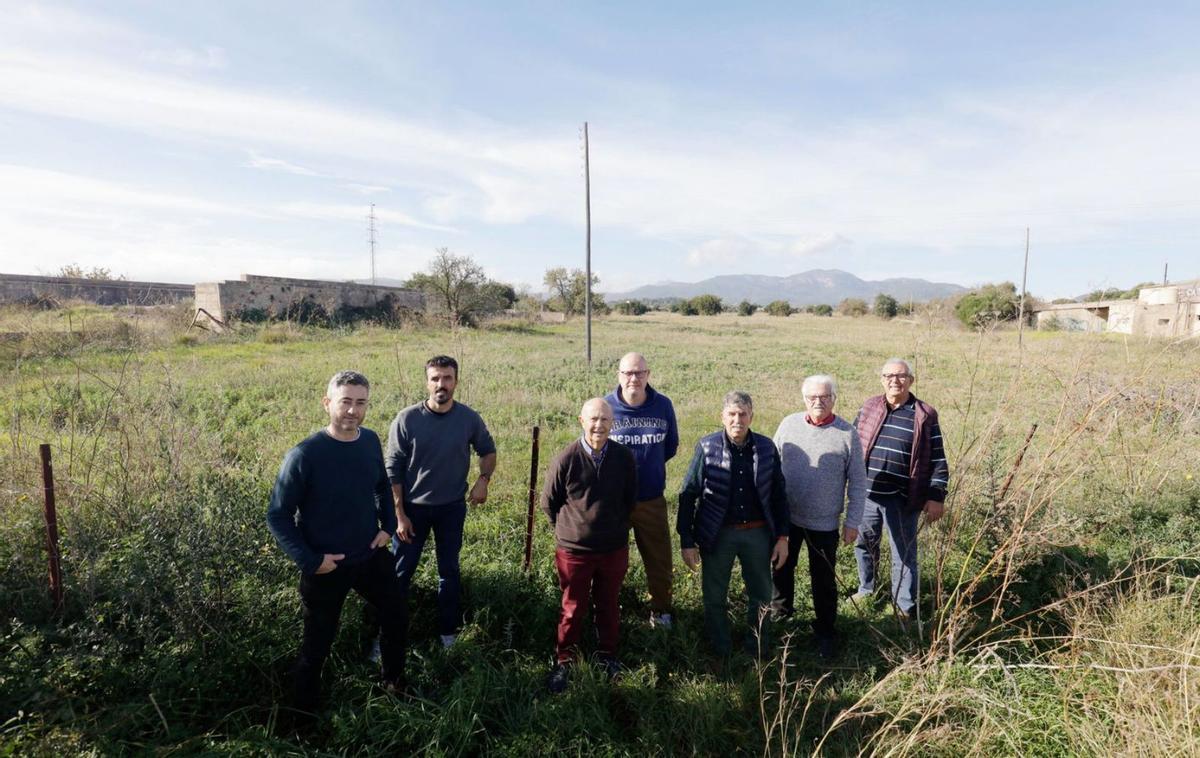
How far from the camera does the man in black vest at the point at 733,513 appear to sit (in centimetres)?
350

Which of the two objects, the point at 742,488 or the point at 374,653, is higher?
the point at 742,488

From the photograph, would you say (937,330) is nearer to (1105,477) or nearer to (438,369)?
(1105,477)

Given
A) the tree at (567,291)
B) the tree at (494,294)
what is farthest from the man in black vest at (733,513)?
the tree at (567,291)

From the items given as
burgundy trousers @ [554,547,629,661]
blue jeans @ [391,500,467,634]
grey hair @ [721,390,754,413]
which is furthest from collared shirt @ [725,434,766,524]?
blue jeans @ [391,500,467,634]

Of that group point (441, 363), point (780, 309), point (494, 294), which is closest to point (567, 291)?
point (494, 294)

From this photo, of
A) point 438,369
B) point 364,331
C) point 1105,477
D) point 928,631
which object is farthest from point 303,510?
point 364,331

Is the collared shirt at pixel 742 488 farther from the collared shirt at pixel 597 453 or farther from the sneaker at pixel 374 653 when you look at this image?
the sneaker at pixel 374 653

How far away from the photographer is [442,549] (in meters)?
3.72

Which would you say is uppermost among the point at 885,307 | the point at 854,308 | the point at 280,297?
the point at 854,308

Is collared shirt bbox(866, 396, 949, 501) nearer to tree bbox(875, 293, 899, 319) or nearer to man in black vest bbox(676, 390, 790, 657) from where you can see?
man in black vest bbox(676, 390, 790, 657)

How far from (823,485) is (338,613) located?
123 inches

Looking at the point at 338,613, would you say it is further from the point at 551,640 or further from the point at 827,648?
the point at 827,648

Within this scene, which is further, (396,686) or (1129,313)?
(1129,313)

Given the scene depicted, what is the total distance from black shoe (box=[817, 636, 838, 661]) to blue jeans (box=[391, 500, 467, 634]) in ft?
8.33
